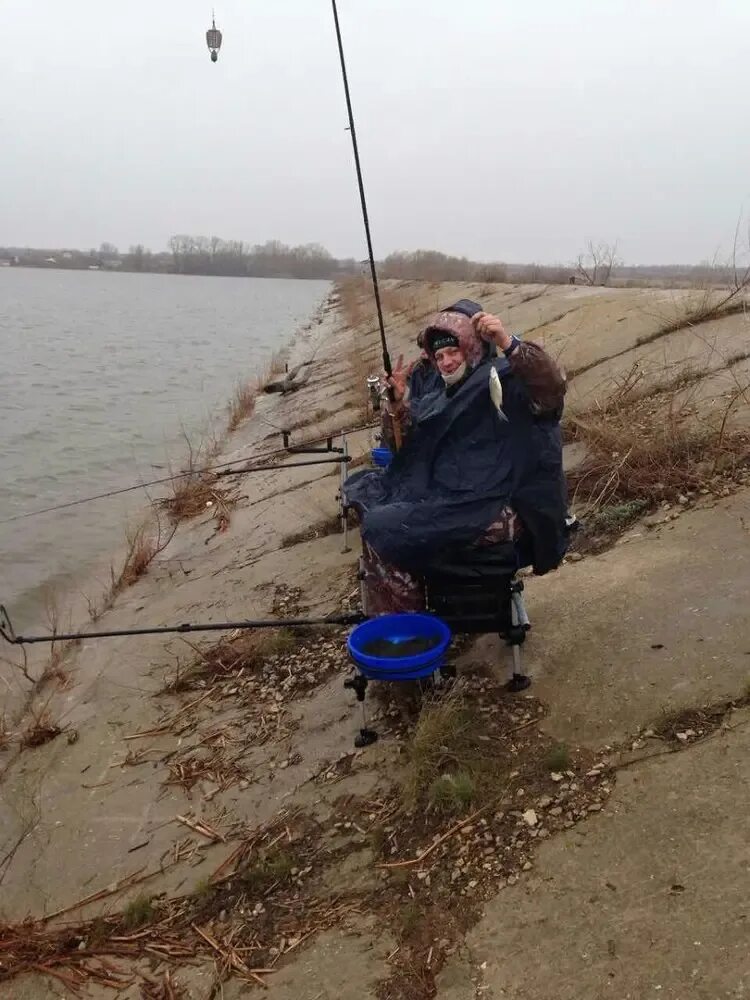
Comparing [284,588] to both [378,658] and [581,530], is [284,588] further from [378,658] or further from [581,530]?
[378,658]

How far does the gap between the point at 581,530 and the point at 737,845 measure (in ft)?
9.50

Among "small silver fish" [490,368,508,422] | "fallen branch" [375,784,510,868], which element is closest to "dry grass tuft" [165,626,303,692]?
"fallen branch" [375,784,510,868]

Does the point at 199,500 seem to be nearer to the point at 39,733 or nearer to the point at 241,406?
the point at 39,733

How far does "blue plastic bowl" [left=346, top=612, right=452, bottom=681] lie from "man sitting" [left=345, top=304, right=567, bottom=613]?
104mm

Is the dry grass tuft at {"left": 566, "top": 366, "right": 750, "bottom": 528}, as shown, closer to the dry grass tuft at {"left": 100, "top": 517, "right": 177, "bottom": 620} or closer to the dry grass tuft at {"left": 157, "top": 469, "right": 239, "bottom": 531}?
the dry grass tuft at {"left": 100, "top": 517, "right": 177, "bottom": 620}

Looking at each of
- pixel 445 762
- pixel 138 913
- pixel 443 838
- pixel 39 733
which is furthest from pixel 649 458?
pixel 39 733

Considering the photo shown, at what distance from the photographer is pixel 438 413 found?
3.59 m

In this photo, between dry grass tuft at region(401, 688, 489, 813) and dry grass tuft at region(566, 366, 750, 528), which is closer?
dry grass tuft at region(401, 688, 489, 813)

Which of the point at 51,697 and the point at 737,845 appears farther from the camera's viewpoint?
the point at 51,697

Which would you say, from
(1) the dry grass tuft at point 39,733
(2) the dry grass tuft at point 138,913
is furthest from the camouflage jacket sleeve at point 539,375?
(1) the dry grass tuft at point 39,733

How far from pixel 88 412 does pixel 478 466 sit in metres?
14.8

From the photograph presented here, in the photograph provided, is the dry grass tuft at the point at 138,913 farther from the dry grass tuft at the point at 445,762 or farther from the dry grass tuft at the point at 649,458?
the dry grass tuft at the point at 649,458

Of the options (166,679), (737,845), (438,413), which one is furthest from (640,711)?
(166,679)

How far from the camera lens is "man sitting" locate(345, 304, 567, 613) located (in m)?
3.29
